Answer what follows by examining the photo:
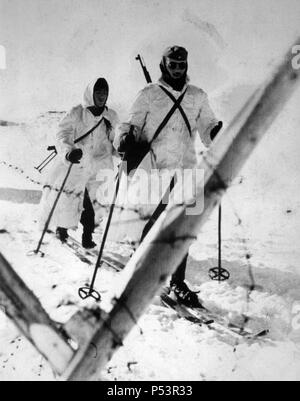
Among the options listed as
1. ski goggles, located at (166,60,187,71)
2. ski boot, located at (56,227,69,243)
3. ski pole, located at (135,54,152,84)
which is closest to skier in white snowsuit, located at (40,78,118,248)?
ski boot, located at (56,227,69,243)

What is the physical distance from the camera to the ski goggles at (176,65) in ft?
6.81

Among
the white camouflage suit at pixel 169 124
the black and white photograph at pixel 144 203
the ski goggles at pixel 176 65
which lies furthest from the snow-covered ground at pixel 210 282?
the ski goggles at pixel 176 65

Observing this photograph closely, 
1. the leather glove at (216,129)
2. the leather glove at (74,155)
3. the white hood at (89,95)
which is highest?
the white hood at (89,95)

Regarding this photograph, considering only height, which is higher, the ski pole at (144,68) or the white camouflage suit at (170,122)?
the ski pole at (144,68)

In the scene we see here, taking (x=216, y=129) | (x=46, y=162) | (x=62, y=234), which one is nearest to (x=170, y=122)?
(x=216, y=129)

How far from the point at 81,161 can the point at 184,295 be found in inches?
52.9

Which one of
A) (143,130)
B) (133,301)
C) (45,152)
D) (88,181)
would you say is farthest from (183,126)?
(45,152)

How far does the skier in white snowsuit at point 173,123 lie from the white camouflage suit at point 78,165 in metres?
0.59

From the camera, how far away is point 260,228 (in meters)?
2.57

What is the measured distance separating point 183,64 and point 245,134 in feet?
3.76

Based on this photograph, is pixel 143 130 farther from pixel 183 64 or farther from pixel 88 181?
pixel 88 181

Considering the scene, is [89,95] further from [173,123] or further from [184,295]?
[184,295]

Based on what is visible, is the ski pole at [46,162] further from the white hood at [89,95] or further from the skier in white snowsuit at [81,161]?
the white hood at [89,95]

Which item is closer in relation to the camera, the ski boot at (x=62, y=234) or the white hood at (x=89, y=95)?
the white hood at (x=89, y=95)
